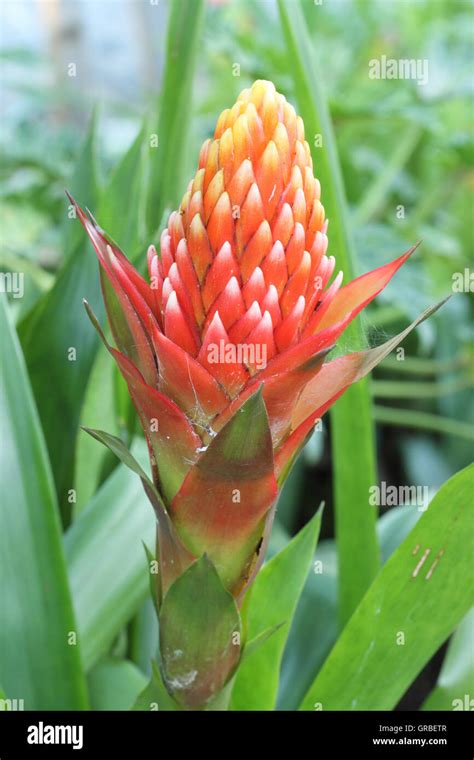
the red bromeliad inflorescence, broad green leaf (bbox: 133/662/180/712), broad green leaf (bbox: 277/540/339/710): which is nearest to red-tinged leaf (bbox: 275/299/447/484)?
the red bromeliad inflorescence

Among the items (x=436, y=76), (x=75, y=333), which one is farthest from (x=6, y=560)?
(x=436, y=76)

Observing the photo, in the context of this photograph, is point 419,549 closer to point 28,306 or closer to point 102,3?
point 28,306

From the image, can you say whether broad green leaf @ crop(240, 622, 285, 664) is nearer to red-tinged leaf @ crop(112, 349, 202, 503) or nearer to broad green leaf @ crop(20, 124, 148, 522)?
red-tinged leaf @ crop(112, 349, 202, 503)

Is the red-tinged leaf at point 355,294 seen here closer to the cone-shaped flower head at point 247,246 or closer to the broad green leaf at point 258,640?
the cone-shaped flower head at point 247,246

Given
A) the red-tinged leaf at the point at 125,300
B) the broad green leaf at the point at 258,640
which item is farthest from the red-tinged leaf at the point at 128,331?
the broad green leaf at the point at 258,640

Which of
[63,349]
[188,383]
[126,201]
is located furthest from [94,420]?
[188,383]

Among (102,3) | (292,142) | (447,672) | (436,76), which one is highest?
(102,3)

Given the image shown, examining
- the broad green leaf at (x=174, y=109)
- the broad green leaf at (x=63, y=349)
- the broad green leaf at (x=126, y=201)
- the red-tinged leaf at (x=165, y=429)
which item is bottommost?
the red-tinged leaf at (x=165, y=429)
